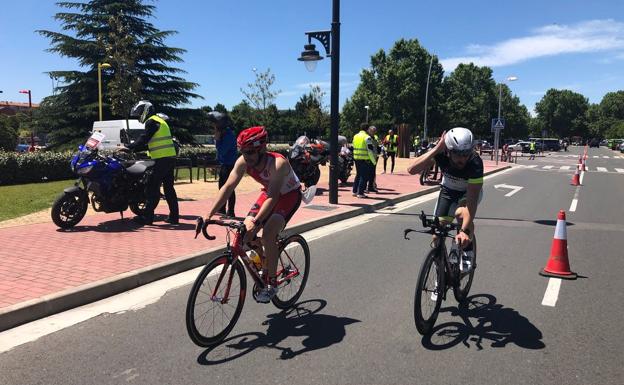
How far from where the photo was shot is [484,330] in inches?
172

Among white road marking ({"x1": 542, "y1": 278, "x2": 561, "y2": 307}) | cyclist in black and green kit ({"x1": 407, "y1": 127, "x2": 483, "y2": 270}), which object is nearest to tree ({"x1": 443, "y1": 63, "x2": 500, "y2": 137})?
white road marking ({"x1": 542, "y1": 278, "x2": 561, "y2": 307})

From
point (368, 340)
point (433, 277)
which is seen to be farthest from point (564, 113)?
point (368, 340)

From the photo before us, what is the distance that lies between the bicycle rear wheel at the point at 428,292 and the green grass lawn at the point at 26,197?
819 centimetres

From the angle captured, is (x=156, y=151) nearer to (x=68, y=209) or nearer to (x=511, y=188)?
(x=68, y=209)

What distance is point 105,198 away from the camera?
7.91 metres

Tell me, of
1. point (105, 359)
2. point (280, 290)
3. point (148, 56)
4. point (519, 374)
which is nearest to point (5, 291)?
point (105, 359)

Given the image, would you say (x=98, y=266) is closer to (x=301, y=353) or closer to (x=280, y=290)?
(x=280, y=290)

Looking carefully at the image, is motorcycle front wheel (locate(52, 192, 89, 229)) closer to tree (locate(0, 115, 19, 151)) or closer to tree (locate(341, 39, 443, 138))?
tree (locate(0, 115, 19, 151))

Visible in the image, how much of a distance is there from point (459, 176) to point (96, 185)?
18.7ft

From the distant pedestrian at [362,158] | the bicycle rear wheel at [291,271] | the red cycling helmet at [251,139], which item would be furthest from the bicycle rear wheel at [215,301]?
the distant pedestrian at [362,158]

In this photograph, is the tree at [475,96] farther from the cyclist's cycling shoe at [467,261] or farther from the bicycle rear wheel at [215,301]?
the bicycle rear wheel at [215,301]

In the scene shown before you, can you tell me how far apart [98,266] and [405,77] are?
63.3 metres

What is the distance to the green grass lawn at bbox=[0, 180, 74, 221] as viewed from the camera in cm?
993

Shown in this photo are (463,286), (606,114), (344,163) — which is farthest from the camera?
(606,114)
